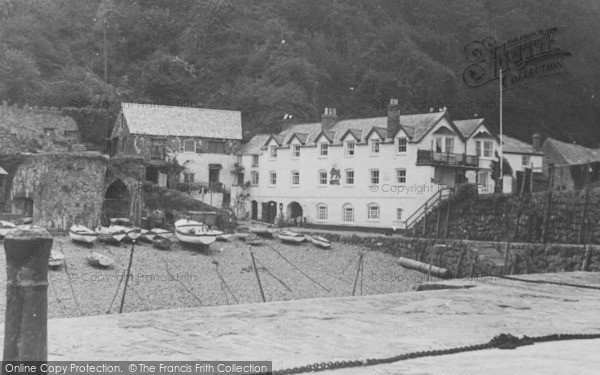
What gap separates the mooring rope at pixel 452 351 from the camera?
16.7 ft

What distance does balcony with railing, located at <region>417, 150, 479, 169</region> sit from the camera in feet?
139

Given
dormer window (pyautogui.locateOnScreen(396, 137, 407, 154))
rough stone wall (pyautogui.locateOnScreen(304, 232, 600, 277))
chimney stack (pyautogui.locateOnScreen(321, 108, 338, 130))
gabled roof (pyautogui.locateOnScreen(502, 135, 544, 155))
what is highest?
chimney stack (pyautogui.locateOnScreen(321, 108, 338, 130))

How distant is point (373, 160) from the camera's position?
44969 millimetres

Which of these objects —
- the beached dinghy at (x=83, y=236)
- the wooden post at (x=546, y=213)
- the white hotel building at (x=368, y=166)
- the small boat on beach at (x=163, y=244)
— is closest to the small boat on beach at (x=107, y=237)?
the beached dinghy at (x=83, y=236)

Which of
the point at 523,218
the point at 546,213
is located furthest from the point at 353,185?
the point at 546,213

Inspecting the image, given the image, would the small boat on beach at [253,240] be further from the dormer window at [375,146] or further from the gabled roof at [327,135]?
the gabled roof at [327,135]

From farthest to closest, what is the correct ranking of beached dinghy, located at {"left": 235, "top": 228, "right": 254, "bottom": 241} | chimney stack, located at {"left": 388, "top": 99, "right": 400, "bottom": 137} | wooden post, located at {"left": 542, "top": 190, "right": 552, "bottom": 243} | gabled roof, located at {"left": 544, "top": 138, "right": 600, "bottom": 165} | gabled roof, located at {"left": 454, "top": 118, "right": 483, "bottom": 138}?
1. gabled roof, located at {"left": 544, "top": 138, "right": 600, "bottom": 165}
2. gabled roof, located at {"left": 454, "top": 118, "right": 483, "bottom": 138}
3. chimney stack, located at {"left": 388, "top": 99, "right": 400, "bottom": 137}
4. beached dinghy, located at {"left": 235, "top": 228, "right": 254, "bottom": 241}
5. wooden post, located at {"left": 542, "top": 190, "right": 552, "bottom": 243}

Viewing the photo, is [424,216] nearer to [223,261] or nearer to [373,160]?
[373,160]

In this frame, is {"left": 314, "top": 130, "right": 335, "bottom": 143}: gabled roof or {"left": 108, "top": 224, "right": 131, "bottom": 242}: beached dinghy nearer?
{"left": 108, "top": 224, "right": 131, "bottom": 242}: beached dinghy

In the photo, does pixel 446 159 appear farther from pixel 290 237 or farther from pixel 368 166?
pixel 290 237

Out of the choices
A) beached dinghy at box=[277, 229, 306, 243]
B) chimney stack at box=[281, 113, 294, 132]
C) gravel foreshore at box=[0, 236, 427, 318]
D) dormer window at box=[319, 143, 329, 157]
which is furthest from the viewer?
chimney stack at box=[281, 113, 294, 132]

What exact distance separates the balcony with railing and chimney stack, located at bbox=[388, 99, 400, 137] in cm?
252

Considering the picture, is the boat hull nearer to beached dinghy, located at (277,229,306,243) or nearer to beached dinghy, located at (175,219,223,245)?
beached dinghy, located at (175,219,223,245)

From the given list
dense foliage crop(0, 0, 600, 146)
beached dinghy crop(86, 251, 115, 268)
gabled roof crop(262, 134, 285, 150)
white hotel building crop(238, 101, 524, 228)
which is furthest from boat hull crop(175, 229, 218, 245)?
dense foliage crop(0, 0, 600, 146)
